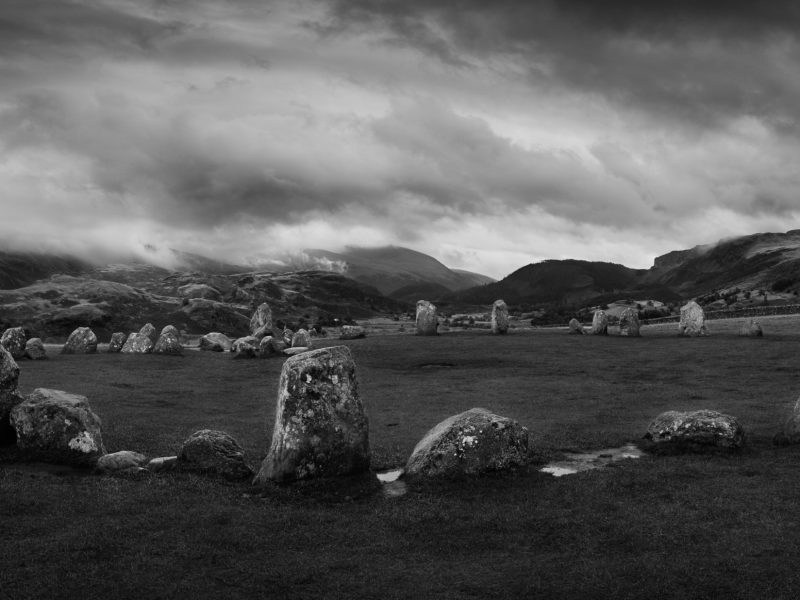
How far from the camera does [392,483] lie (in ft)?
72.0

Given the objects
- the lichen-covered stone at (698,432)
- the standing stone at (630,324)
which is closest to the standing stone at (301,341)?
the standing stone at (630,324)

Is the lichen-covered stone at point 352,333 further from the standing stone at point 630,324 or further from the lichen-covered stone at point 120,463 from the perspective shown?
the lichen-covered stone at point 120,463

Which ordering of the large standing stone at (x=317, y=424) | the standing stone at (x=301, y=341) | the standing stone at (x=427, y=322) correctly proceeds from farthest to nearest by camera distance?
the standing stone at (x=427, y=322) < the standing stone at (x=301, y=341) < the large standing stone at (x=317, y=424)

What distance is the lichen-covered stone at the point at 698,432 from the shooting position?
24.7 metres

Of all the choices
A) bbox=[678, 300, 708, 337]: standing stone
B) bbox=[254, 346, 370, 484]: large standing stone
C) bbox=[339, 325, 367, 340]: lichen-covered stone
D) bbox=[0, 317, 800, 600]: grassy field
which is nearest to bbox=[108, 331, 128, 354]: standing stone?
bbox=[339, 325, 367, 340]: lichen-covered stone

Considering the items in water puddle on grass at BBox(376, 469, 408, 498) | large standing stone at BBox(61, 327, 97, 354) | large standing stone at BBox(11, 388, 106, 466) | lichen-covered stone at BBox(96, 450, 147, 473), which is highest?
large standing stone at BBox(61, 327, 97, 354)

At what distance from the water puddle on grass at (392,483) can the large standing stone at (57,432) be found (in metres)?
10.4

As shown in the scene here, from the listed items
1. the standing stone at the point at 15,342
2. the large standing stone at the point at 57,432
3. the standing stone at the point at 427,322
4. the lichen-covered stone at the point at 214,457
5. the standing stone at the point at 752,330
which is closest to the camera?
the lichen-covered stone at the point at 214,457

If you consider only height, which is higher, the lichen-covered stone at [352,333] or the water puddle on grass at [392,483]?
the lichen-covered stone at [352,333]

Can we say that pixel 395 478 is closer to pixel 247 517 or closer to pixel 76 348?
pixel 247 517

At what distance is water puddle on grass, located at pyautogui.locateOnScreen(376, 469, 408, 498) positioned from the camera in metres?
20.7

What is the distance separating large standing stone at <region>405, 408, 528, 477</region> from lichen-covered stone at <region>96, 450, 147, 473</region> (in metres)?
9.37

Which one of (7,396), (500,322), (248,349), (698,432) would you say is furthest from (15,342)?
(698,432)

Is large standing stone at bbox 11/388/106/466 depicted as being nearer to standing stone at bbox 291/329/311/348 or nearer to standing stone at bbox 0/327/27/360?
standing stone at bbox 0/327/27/360
